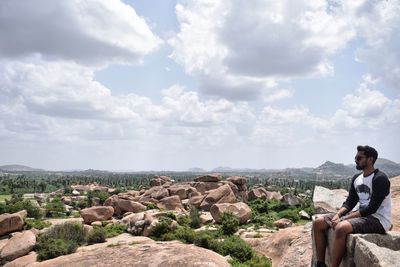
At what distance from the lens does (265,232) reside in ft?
107

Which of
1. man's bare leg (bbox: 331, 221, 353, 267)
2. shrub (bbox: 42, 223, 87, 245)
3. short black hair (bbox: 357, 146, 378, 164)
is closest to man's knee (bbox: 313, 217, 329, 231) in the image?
man's bare leg (bbox: 331, 221, 353, 267)

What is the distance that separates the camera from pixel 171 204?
4938 centimetres

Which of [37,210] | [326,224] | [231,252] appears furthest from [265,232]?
[37,210]

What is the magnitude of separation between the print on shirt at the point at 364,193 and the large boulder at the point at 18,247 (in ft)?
76.5

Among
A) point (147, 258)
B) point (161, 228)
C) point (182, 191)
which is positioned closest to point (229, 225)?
point (161, 228)

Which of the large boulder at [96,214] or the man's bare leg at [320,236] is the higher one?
the man's bare leg at [320,236]

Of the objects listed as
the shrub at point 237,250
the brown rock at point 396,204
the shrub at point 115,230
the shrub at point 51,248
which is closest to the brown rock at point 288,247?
the shrub at point 237,250

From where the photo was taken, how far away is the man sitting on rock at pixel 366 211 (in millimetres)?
7172

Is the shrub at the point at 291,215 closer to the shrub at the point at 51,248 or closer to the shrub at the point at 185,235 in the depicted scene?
the shrub at the point at 185,235

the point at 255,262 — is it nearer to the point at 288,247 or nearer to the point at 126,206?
the point at 288,247

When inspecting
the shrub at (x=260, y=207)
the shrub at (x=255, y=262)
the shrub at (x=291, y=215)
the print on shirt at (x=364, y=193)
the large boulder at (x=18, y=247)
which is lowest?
the large boulder at (x=18, y=247)

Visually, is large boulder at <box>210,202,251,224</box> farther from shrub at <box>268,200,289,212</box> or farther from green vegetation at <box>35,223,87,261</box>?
green vegetation at <box>35,223,87,261</box>

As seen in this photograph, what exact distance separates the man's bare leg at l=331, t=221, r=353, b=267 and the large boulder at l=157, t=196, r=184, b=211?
138 feet

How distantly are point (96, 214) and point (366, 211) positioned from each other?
125 feet
